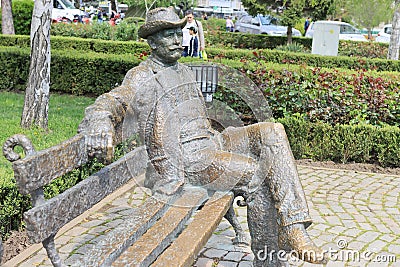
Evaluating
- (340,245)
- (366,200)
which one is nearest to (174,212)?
(340,245)

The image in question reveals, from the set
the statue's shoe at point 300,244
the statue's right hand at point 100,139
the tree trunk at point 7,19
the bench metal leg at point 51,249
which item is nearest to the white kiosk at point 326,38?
the tree trunk at point 7,19

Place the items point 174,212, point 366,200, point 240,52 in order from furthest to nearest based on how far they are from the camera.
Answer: point 240,52 → point 366,200 → point 174,212

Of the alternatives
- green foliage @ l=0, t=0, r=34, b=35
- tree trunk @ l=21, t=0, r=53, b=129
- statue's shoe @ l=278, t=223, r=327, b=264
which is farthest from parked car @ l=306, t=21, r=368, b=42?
statue's shoe @ l=278, t=223, r=327, b=264

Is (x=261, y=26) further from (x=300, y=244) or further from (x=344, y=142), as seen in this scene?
(x=300, y=244)

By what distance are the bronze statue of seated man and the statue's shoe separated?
0.03 meters

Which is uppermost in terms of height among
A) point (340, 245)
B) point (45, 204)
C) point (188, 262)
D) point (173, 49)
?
point (173, 49)

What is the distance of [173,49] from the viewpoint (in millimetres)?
3537

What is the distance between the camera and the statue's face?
3520 millimetres

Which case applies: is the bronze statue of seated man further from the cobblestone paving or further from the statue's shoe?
the cobblestone paving

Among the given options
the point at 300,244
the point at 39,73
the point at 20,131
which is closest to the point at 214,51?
the point at 39,73

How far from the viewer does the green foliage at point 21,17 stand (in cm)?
1909

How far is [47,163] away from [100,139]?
0.99ft

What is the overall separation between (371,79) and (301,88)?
1110mm

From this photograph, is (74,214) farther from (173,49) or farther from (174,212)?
(173,49)
